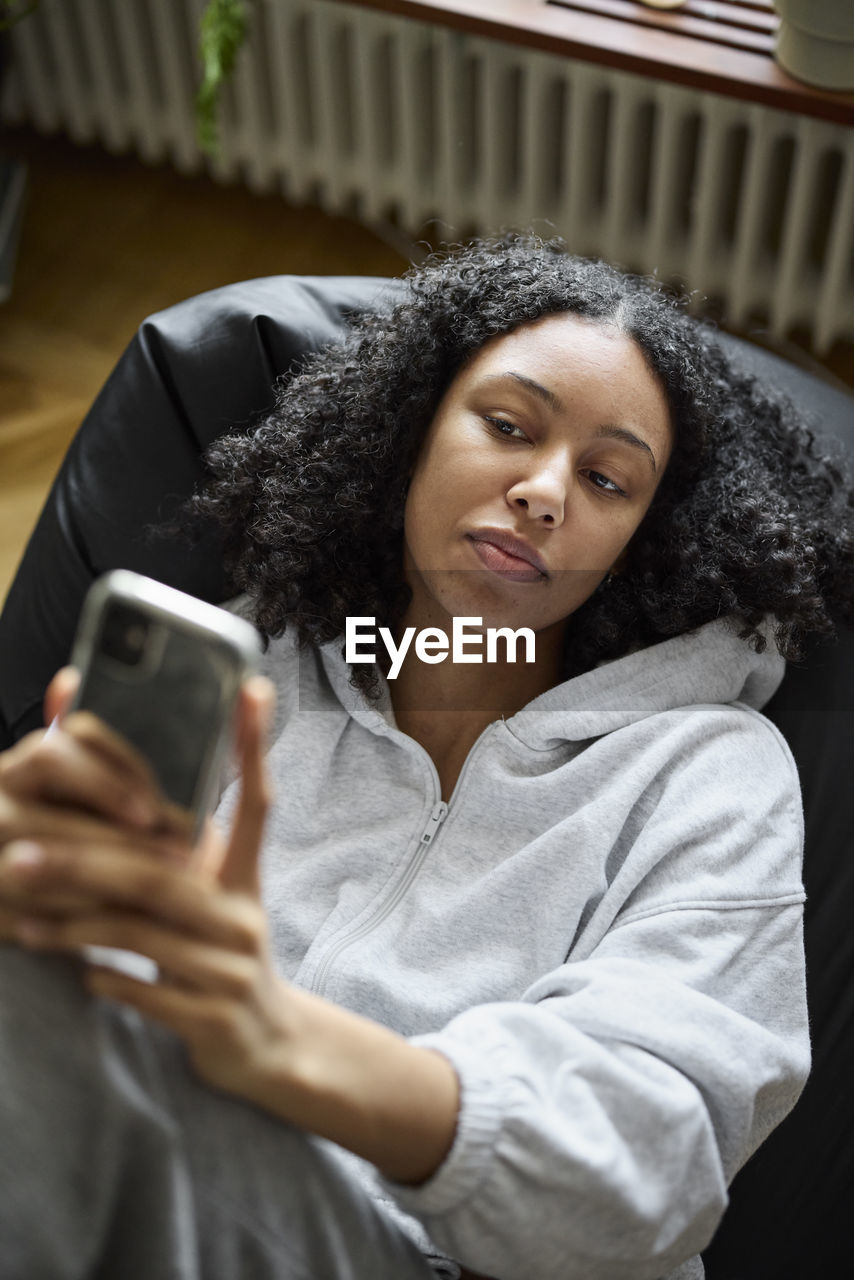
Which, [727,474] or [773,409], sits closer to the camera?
[727,474]

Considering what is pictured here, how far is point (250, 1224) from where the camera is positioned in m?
0.93

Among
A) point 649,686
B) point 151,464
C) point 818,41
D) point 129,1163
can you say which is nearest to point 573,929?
point 649,686

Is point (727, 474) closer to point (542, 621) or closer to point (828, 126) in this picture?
point (542, 621)

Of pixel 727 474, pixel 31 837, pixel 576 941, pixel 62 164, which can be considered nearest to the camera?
pixel 31 837

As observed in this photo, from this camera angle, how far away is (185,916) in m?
0.80

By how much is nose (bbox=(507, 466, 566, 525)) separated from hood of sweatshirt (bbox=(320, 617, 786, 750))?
0.20 meters

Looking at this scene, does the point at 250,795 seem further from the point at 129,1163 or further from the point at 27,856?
the point at 129,1163

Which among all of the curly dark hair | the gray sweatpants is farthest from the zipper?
the gray sweatpants

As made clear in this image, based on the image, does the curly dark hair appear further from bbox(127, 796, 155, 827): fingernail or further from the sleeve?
bbox(127, 796, 155, 827): fingernail

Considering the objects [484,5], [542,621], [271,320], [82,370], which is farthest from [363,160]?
[542,621]

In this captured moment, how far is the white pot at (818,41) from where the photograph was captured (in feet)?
6.70

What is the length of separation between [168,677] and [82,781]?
78 mm

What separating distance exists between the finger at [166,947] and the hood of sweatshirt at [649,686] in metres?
0.63

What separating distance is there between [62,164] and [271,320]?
1849 mm
